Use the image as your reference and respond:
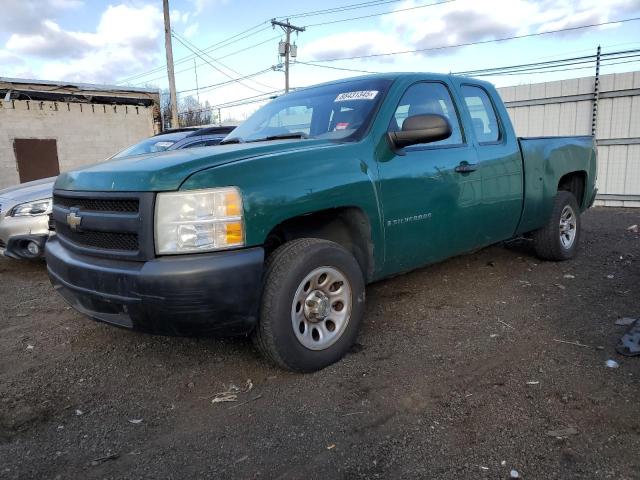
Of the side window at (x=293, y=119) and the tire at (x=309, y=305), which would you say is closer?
the tire at (x=309, y=305)

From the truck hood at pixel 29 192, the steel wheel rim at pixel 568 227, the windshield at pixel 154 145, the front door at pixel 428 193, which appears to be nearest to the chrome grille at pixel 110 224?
the front door at pixel 428 193

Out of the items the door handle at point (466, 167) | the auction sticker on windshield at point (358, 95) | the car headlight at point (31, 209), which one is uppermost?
the auction sticker on windshield at point (358, 95)

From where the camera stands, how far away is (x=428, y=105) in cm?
396

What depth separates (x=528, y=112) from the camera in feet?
43.0

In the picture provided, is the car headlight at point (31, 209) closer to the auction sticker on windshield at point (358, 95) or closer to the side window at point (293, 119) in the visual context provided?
the side window at point (293, 119)

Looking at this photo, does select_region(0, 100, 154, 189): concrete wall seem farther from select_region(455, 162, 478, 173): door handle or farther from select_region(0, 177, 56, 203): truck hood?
select_region(455, 162, 478, 173): door handle

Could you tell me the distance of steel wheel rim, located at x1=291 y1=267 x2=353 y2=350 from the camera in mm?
2938

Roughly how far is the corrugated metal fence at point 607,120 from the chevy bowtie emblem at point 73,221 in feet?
40.2

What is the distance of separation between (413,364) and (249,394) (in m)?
1.05

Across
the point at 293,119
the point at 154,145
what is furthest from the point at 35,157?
the point at 293,119

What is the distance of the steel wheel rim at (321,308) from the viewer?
2938 millimetres

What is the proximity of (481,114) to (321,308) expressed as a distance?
101 inches

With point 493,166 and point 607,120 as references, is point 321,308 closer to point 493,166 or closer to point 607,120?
point 493,166

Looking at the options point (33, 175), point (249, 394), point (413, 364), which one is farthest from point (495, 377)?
point (33, 175)
